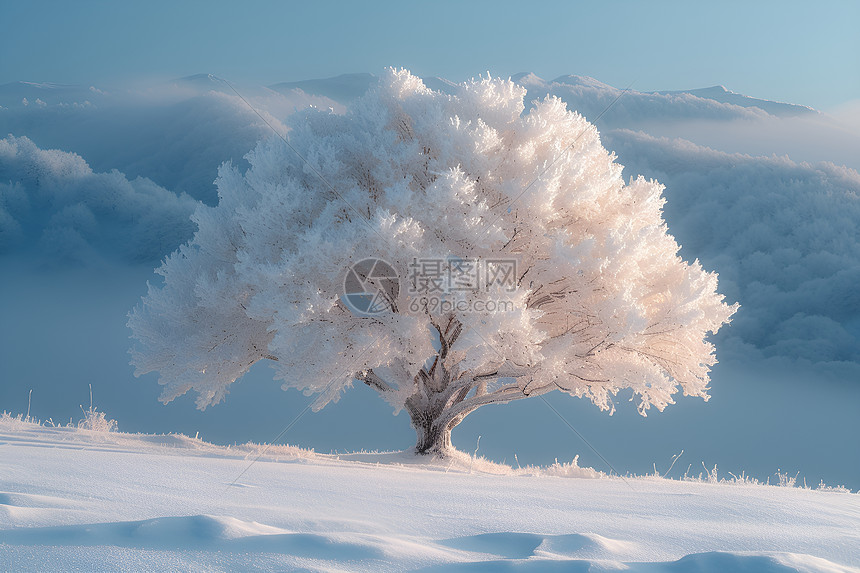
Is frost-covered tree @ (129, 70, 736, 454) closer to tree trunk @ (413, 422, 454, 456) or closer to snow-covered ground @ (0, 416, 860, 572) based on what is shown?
tree trunk @ (413, 422, 454, 456)

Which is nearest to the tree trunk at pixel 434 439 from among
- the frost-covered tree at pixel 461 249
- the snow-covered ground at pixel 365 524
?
the frost-covered tree at pixel 461 249

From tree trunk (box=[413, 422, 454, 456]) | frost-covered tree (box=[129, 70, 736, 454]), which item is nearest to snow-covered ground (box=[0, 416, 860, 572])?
frost-covered tree (box=[129, 70, 736, 454])

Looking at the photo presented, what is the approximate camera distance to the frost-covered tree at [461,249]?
35.6 feet

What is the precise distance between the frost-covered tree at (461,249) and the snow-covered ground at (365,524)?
14.3 feet

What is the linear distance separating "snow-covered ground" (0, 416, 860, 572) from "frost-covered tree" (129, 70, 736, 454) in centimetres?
437

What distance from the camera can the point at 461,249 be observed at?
1142 centimetres

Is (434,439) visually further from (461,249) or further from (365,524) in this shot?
(365,524)

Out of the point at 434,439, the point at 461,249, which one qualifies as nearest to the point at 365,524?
A: the point at 461,249

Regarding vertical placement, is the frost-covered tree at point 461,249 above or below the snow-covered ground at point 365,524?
above

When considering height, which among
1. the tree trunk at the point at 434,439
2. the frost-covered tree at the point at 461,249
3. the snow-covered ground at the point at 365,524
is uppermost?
the frost-covered tree at the point at 461,249

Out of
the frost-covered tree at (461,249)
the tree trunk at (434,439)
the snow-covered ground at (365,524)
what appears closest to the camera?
the snow-covered ground at (365,524)

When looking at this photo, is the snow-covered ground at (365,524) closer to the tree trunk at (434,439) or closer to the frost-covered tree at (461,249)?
the frost-covered tree at (461,249)

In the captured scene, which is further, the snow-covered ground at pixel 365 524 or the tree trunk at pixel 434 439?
the tree trunk at pixel 434 439

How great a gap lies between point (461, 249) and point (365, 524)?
7890 millimetres
